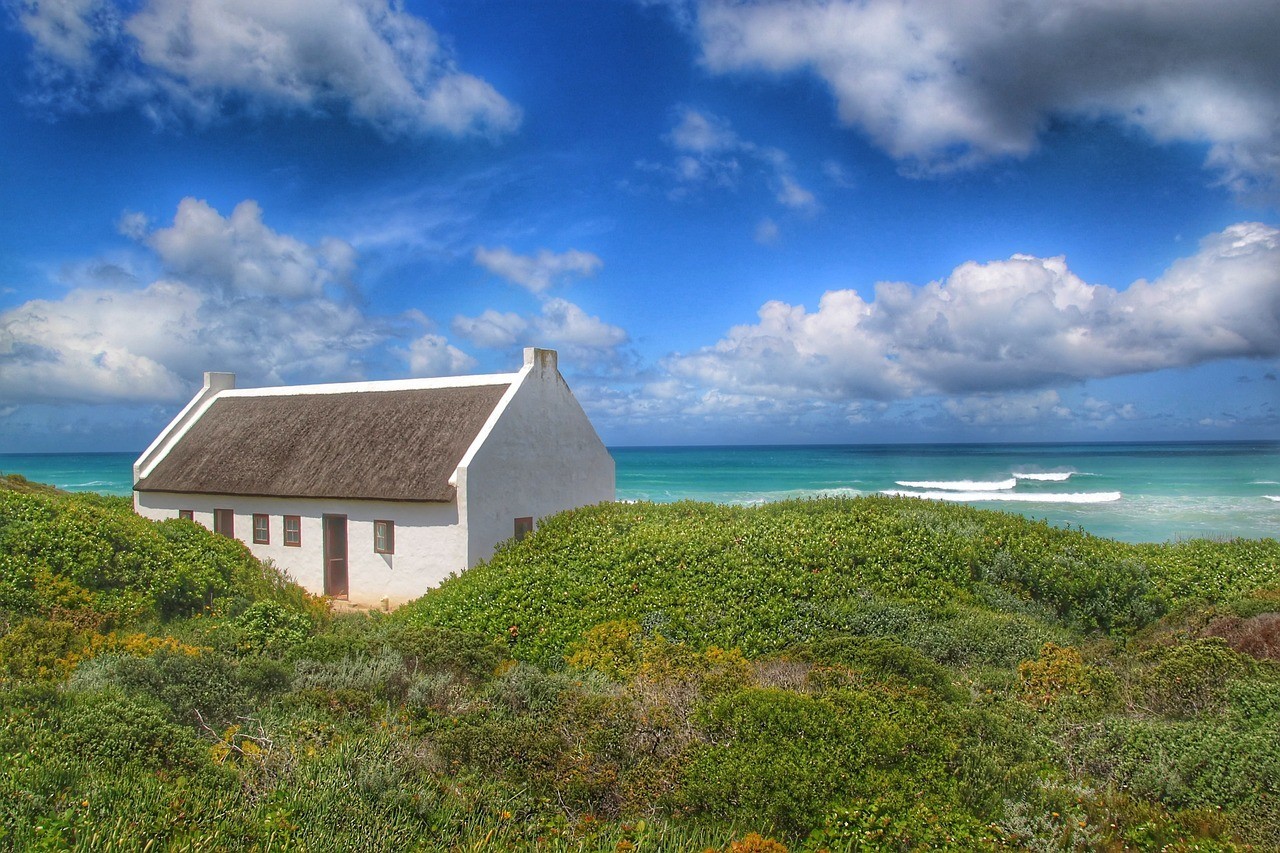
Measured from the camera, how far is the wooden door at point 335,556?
18359 millimetres

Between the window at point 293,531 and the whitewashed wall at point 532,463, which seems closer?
the whitewashed wall at point 532,463

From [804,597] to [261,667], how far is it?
7.35 metres

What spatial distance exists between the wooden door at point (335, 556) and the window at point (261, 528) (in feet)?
6.49

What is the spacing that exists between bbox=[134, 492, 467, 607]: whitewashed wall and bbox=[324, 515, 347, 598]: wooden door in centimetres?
13

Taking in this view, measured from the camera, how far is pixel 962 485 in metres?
60.3

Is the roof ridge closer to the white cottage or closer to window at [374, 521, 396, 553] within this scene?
the white cottage

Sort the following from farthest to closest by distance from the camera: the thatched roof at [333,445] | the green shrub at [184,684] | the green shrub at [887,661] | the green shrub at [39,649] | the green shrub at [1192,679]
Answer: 1. the thatched roof at [333,445]
2. the green shrub at [39,649]
3. the green shrub at [887,661]
4. the green shrub at [1192,679]
5. the green shrub at [184,684]

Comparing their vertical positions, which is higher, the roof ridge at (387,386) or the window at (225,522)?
the roof ridge at (387,386)

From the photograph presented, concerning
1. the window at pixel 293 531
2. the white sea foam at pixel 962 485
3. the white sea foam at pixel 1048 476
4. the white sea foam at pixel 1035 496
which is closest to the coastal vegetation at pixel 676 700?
the window at pixel 293 531

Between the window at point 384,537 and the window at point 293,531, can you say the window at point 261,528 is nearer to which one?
the window at point 293,531

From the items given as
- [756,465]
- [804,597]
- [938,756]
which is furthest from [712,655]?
[756,465]

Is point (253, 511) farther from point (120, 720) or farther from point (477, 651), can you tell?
point (120, 720)

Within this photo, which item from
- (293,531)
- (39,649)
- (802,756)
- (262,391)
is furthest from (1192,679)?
(262,391)

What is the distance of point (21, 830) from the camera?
4.84 meters
